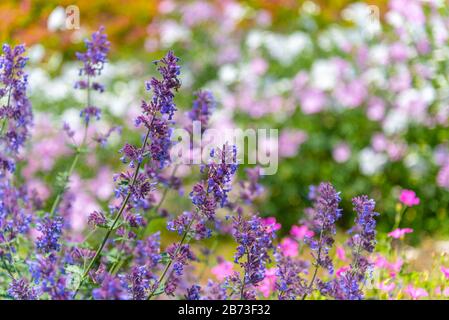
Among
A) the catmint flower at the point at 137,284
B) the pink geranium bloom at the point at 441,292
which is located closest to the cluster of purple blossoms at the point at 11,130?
the catmint flower at the point at 137,284

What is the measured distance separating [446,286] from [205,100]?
3.49ft

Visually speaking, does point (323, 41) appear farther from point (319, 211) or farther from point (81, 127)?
point (319, 211)

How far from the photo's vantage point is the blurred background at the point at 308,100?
4.79 metres

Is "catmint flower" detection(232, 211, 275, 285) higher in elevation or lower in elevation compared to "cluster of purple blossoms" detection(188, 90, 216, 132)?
lower

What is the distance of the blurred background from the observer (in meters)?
4.79

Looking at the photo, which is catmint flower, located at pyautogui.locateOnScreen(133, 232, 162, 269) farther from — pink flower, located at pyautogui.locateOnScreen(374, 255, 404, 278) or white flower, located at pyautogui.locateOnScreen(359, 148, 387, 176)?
white flower, located at pyautogui.locateOnScreen(359, 148, 387, 176)

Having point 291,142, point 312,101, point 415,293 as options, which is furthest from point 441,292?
point 312,101

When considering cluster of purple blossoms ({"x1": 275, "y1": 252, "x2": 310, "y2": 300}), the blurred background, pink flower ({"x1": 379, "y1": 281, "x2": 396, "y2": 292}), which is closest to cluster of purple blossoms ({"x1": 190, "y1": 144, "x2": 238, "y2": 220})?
cluster of purple blossoms ({"x1": 275, "y1": 252, "x2": 310, "y2": 300})

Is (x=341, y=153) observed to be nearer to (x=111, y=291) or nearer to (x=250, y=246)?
(x=250, y=246)

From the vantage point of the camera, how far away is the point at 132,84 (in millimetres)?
5746

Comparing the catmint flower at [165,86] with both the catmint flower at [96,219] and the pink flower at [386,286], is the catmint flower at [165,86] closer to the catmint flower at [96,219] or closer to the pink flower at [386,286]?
the catmint flower at [96,219]
